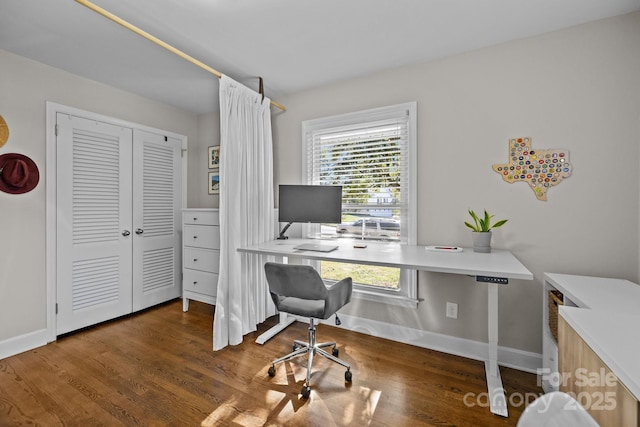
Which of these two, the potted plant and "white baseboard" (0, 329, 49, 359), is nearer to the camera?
the potted plant

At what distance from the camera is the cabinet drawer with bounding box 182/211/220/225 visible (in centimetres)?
310

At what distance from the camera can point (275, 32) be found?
2072 millimetres

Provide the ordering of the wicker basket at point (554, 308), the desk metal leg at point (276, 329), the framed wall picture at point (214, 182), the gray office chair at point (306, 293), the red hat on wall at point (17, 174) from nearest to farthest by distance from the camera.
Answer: the wicker basket at point (554, 308) < the gray office chair at point (306, 293) < the red hat on wall at point (17, 174) < the desk metal leg at point (276, 329) < the framed wall picture at point (214, 182)

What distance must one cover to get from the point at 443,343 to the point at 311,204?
1.60 meters

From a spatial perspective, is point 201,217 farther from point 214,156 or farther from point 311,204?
point 311,204

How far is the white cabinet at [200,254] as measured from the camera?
10.2ft

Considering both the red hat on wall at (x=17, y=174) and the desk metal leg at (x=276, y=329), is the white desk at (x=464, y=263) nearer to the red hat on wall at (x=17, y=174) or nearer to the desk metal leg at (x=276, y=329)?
the desk metal leg at (x=276, y=329)

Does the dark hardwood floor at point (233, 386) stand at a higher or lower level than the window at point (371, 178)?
lower

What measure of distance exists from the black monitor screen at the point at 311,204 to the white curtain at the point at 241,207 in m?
0.28

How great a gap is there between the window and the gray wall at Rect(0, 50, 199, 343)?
228 cm

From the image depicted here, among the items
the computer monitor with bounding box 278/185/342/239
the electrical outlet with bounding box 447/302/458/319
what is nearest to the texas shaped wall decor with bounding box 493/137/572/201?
the electrical outlet with bounding box 447/302/458/319

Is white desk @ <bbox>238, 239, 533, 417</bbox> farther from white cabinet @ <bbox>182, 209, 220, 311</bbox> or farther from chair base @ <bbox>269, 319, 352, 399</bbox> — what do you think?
white cabinet @ <bbox>182, 209, 220, 311</bbox>

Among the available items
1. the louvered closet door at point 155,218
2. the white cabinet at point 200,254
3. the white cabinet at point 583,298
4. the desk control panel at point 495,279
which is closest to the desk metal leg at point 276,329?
the white cabinet at point 200,254

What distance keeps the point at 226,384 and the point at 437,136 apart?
2.45 m
